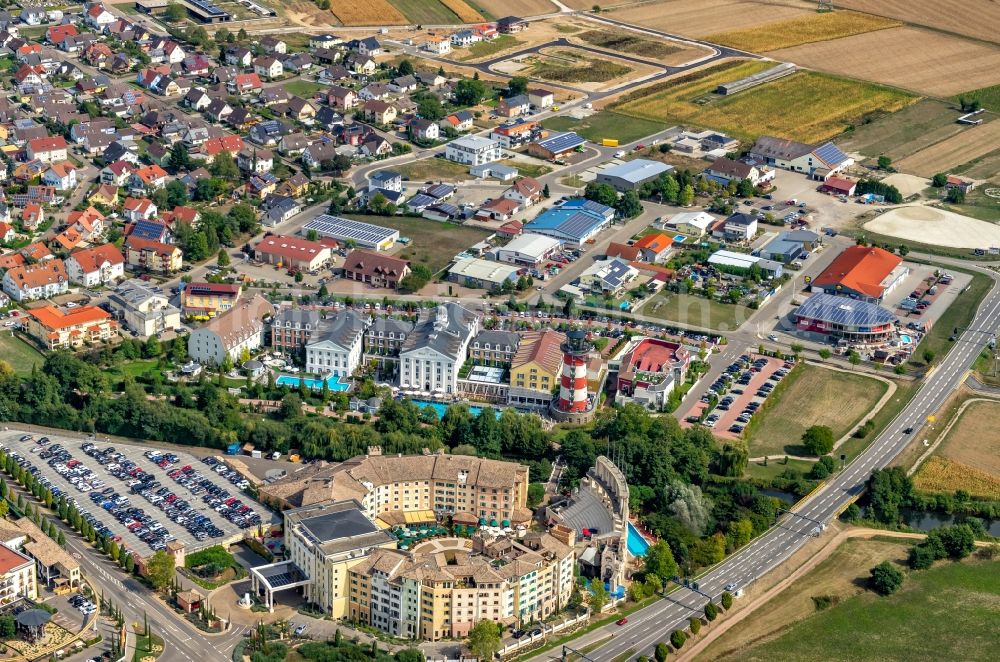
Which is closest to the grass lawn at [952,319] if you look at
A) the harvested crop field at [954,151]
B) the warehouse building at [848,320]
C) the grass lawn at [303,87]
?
the warehouse building at [848,320]

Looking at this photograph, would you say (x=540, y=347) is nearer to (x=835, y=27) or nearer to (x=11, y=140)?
(x=11, y=140)

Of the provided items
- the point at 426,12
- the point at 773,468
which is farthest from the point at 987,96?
the point at 773,468

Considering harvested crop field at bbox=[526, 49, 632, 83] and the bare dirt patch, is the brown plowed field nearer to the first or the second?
the bare dirt patch

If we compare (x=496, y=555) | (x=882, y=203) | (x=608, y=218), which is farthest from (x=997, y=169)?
(x=496, y=555)

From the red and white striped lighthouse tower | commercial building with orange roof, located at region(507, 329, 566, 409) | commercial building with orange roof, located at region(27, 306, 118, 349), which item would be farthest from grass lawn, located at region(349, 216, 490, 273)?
commercial building with orange roof, located at region(27, 306, 118, 349)

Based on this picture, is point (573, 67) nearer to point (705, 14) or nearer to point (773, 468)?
point (705, 14)
